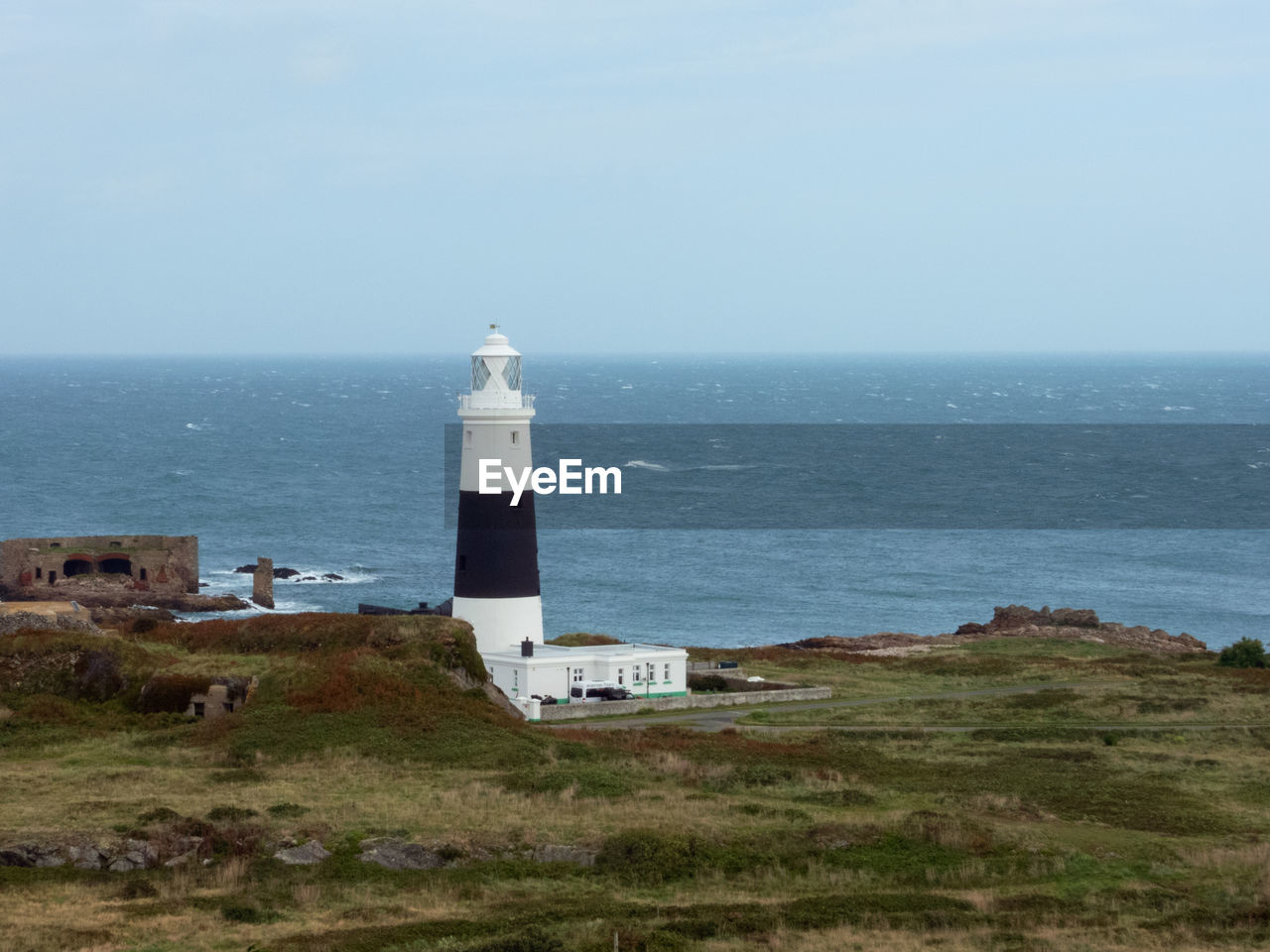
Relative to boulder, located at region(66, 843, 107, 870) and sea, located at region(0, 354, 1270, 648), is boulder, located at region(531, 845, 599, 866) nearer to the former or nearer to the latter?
boulder, located at region(66, 843, 107, 870)

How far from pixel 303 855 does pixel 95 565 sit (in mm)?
63772

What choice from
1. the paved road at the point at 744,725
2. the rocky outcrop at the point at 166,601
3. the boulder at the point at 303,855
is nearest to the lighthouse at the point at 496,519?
the paved road at the point at 744,725

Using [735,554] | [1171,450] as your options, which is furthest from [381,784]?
[1171,450]

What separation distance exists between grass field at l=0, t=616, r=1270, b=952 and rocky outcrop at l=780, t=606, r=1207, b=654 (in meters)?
24.5

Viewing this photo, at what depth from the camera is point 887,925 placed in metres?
23.8

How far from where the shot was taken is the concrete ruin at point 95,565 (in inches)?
3314

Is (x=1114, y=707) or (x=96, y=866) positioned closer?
(x=96, y=866)

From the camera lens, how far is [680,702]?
149ft

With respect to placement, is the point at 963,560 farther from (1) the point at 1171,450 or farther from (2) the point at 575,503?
(1) the point at 1171,450

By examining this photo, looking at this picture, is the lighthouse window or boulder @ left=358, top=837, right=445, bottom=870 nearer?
boulder @ left=358, top=837, right=445, bottom=870

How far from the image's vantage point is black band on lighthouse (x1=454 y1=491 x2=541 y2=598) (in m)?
45.0

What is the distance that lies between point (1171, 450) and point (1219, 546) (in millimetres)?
73162

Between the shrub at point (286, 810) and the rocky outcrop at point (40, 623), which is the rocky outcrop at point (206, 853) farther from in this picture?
the rocky outcrop at point (40, 623)

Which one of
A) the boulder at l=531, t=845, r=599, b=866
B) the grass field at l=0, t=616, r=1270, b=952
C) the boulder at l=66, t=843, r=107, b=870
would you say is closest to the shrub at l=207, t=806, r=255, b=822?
the grass field at l=0, t=616, r=1270, b=952
